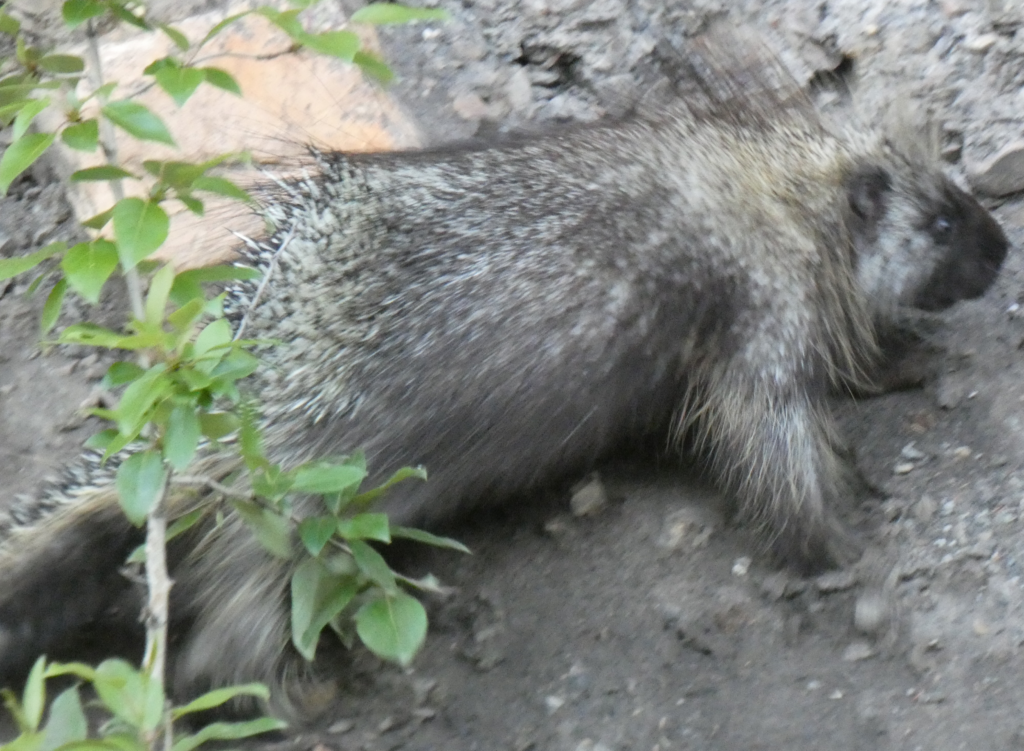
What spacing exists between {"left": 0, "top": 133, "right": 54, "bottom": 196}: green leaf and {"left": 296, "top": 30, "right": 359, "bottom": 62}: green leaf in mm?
324

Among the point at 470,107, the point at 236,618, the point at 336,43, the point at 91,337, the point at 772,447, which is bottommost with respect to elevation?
the point at 236,618

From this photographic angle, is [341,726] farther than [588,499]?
No

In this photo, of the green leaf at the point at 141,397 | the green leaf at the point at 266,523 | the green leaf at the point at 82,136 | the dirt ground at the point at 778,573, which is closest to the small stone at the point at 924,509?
the dirt ground at the point at 778,573

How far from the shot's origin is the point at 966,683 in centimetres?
181

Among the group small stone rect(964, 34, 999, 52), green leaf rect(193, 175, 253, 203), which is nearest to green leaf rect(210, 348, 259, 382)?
green leaf rect(193, 175, 253, 203)

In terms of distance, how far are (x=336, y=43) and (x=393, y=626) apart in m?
0.80

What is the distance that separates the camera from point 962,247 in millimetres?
2463

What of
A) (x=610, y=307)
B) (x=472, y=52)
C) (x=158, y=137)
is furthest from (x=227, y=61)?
(x=158, y=137)

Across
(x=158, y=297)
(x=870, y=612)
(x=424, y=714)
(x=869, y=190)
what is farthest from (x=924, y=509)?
(x=158, y=297)

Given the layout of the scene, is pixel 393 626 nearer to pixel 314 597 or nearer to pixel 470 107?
pixel 314 597

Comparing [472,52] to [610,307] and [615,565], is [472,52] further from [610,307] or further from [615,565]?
[615,565]

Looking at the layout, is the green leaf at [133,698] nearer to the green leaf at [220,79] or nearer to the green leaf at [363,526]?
the green leaf at [363,526]

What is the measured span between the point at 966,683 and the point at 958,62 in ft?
5.39

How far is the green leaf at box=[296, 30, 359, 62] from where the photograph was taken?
1.31 metres
